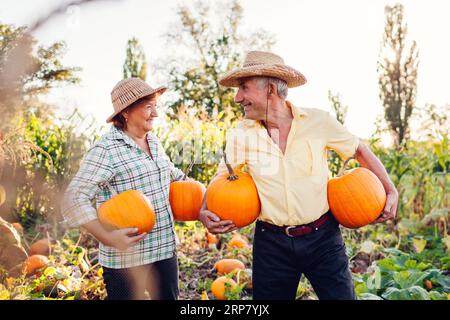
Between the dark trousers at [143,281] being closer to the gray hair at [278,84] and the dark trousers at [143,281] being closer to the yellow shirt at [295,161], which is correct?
the yellow shirt at [295,161]

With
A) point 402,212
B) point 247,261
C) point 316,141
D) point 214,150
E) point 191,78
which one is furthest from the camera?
point 191,78

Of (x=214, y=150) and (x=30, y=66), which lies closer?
(x=30, y=66)

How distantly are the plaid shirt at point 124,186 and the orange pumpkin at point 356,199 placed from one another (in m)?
0.81

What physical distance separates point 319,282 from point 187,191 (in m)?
0.77

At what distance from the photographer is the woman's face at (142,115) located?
2.08 metres

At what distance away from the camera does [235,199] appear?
191cm

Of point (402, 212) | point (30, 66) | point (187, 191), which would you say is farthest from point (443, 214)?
point (30, 66)

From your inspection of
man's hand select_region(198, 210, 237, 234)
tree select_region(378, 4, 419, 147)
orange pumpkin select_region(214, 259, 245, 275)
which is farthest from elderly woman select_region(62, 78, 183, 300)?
tree select_region(378, 4, 419, 147)

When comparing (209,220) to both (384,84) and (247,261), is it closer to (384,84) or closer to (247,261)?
(247,261)

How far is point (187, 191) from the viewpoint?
216cm

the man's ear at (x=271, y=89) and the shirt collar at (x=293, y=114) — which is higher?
the man's ear at (x=271, y=89)

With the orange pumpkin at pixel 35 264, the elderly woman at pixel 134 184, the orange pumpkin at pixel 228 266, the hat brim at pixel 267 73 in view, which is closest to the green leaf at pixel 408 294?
the orange pumpkin at pixel 228 266

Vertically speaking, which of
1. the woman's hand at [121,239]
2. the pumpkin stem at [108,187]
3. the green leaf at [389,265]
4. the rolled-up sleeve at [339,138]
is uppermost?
the rolled-up sleeve at [339,138]

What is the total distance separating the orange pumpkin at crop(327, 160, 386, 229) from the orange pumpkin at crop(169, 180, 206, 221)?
0.66 metres
